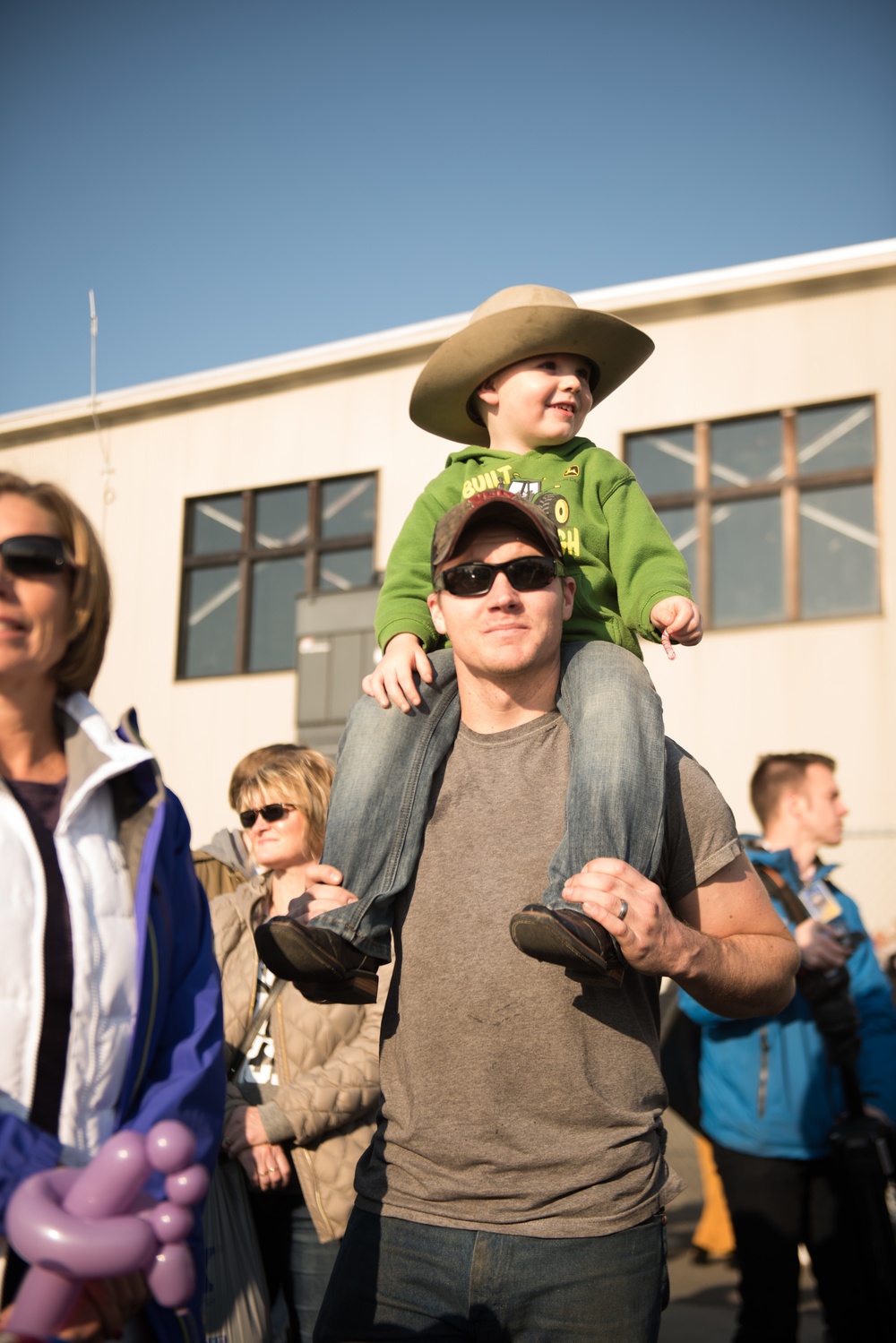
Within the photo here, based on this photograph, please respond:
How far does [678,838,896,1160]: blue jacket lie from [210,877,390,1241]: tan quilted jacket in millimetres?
1424

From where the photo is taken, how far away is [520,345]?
3.04 meters

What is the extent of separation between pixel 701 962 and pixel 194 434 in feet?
49.2

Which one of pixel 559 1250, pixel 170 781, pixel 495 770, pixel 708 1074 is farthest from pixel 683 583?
pixel 170 781

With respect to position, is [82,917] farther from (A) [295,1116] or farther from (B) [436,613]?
(A) [295,1116]

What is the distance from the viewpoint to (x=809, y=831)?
503 cm

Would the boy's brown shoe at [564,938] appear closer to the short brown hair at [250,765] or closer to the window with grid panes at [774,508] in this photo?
the short brown hair at [250,765]


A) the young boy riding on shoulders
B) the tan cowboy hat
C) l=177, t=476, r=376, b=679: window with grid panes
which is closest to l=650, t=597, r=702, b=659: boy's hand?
the young boy riding on shoulders

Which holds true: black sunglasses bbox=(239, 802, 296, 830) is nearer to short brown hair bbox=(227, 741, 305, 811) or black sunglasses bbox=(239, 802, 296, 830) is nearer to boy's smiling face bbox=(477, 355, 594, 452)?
short brown hair bbox=(227, 741, 305, 811)

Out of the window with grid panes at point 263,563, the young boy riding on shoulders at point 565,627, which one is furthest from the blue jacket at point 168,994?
the window with grid panes at point 263,563

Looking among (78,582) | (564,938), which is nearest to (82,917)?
(78,582)

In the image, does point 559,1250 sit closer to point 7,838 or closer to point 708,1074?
point 7,838

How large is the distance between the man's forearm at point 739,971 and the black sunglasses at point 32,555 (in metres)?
1.32

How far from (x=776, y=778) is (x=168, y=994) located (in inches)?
142

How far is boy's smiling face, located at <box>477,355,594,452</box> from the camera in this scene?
3021 millimetres
